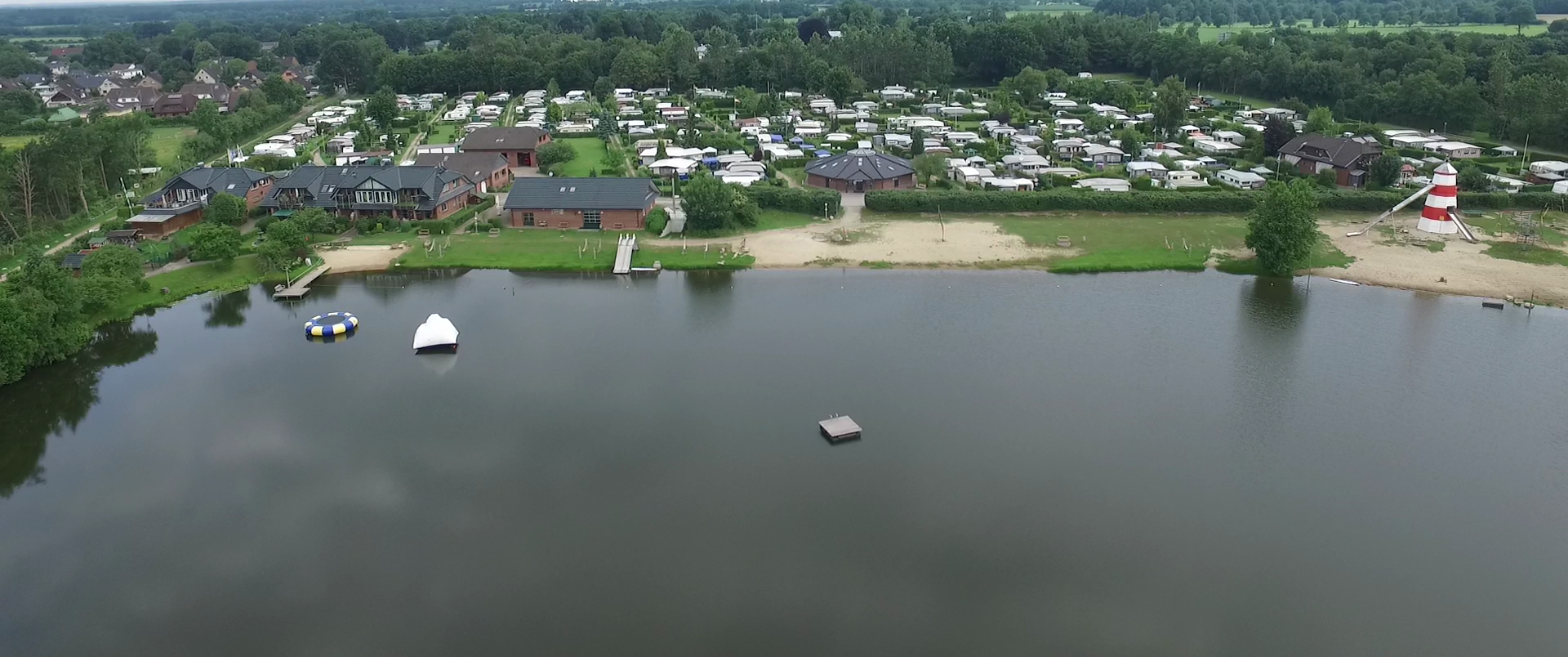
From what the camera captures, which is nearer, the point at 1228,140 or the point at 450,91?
the point at 1228,140

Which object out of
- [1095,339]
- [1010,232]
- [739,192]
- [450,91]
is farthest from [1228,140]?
[450,91]

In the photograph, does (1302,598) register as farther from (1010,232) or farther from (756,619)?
(1010,232)

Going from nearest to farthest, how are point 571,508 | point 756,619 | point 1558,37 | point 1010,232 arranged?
point 756,619 < point 571,508 < point 1010,232 < point 1558,37

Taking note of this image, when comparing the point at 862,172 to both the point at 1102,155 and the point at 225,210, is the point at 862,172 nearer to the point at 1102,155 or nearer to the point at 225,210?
the point at 1102,155

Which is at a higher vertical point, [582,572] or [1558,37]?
[1558,37]

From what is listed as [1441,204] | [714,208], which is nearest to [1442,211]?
[1441,204]

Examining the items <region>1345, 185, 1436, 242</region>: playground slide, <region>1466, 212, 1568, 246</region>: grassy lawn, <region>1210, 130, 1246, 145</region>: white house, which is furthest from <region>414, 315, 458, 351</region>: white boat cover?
<region>1210, 130, 1246, 145</region>: white house

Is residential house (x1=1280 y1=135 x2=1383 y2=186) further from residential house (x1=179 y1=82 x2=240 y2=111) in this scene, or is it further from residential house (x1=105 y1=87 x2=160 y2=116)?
residential house (x1=105 y1=87 x2=160 y2=116)
